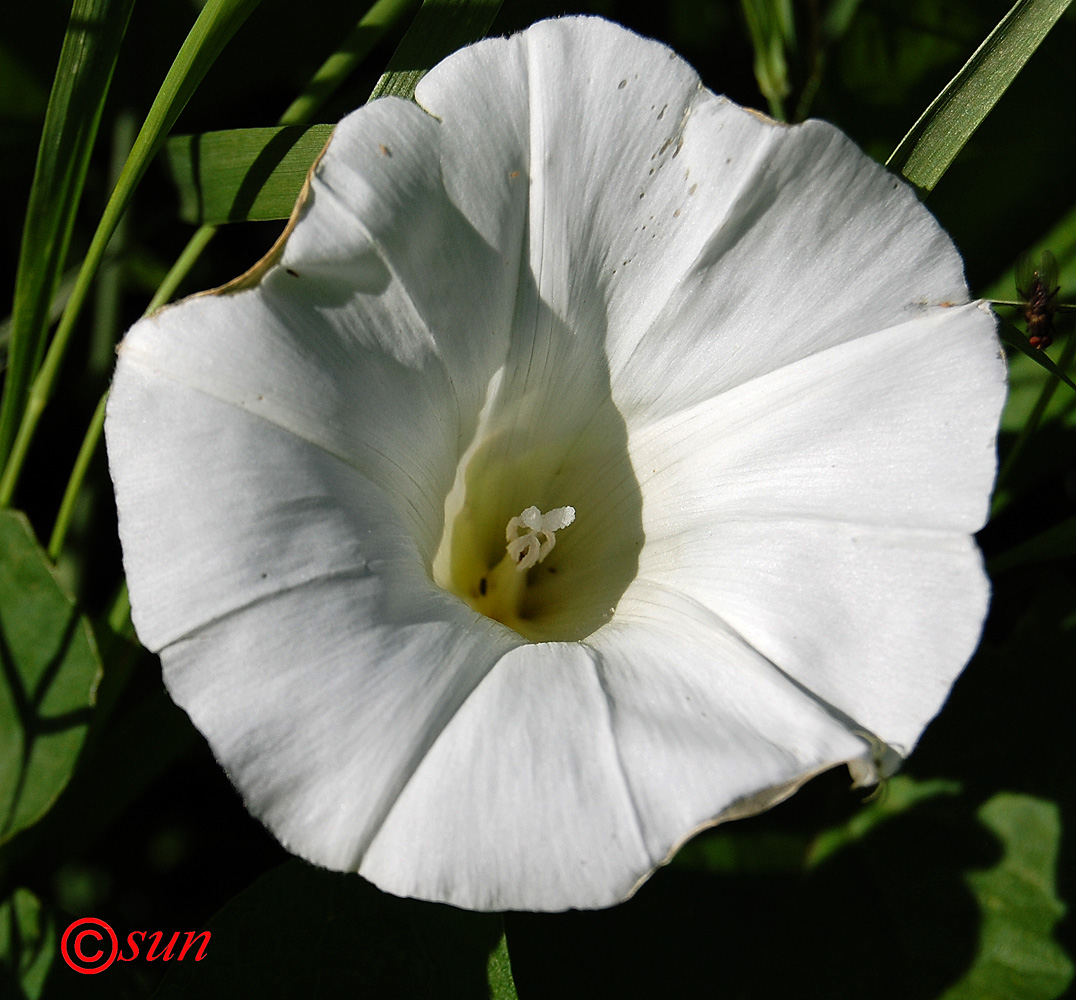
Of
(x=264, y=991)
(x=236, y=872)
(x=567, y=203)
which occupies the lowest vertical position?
(x=236, y=872)

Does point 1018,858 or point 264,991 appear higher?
point 1018,858

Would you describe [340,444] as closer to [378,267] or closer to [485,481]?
[378,267]

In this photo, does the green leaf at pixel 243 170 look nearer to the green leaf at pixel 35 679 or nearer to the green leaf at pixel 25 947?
the green leaf at pixel 35 679

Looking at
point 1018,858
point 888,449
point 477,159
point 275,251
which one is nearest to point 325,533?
point 275,251

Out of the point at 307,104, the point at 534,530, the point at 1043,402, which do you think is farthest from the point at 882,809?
the point at 307,104

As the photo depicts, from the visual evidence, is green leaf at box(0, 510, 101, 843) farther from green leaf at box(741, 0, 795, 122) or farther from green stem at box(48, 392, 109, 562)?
green leaf at box(741, 0, 795, 122)

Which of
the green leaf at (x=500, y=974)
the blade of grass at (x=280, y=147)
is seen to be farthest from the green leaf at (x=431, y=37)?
the green leaf at (x=500, y=974)
